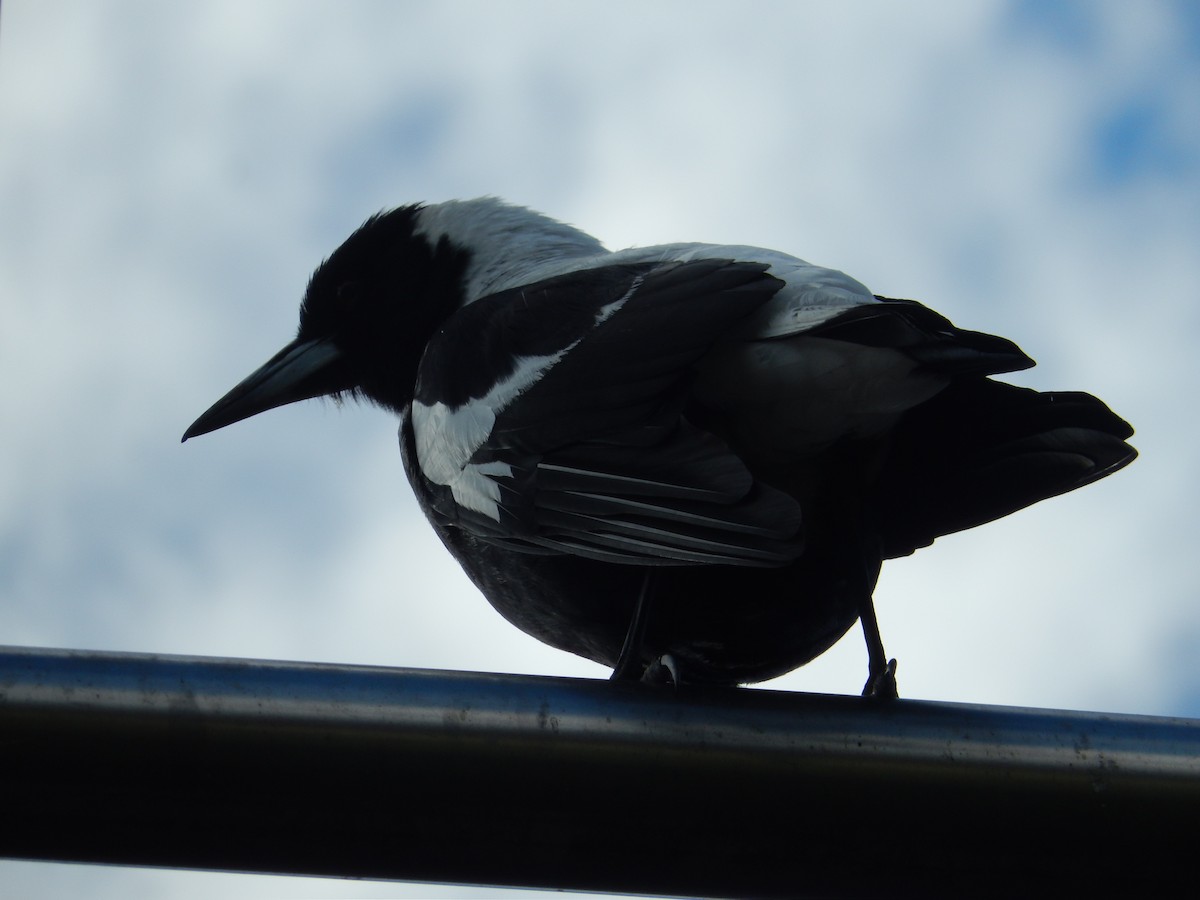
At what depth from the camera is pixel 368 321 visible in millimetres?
3949

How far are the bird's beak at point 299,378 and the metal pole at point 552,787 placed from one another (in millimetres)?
2267

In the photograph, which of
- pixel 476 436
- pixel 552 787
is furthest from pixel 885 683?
pixel 552 787

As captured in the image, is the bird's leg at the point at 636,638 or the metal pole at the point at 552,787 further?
the bird's leg at the point at 636,638

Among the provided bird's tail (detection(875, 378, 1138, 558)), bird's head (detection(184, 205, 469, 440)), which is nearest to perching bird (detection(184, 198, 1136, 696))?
bird's tail (detection(875, 378, 1138, 558))

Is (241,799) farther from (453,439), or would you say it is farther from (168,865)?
(453,439)

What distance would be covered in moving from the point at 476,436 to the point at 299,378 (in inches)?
A: 47.0

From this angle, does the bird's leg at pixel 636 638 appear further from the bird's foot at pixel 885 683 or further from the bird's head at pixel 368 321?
the bird's head at pixel 368 321

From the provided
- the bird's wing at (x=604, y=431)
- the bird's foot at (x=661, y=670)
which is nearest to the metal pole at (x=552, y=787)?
the bird's wing at (x=604, y=431)

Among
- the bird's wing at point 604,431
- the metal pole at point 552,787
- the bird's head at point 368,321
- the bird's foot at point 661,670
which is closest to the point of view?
the metal pole at point 552,787

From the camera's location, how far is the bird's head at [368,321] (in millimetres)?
3883

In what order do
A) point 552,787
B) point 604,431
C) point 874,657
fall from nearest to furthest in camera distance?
point 552,787, point 604,431, point 874,657

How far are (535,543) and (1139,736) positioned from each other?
44.4 inches

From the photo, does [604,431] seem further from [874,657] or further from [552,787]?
[552,787]

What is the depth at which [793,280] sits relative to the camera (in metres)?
2.66
